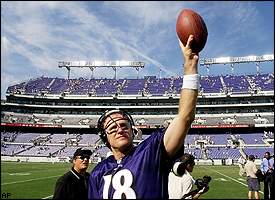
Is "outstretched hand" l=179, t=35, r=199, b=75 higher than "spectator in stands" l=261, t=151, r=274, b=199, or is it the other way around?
"outstretched hand" l=179, t=35, r=199, b=75

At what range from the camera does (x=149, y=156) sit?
2973 millimetres

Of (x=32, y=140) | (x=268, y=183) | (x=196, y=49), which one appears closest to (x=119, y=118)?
(x=196, y=49)

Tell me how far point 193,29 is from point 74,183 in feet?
10.5

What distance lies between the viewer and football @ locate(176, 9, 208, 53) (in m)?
2.98

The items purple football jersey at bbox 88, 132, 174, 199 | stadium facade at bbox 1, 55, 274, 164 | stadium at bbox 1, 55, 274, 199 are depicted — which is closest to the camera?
purple football jersey at bbox 88, 132, 174, 199

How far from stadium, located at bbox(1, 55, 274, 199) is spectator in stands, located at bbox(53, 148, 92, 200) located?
132 feet

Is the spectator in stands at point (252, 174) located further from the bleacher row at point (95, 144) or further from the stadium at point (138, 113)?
the bleacher row at point (95, 144)

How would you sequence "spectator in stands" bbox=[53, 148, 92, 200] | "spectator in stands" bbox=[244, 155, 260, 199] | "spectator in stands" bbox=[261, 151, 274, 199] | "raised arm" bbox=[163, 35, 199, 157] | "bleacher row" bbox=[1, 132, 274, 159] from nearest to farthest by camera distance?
"raised arm" bbox=[163, 35, 199, 157]
"spectator in stands" bbox=[53, 148, 92, 200]
"spectator in stands" bbox=[261, 151, 274, 199]
"spectator in stands" bbox=[244, 155, 260, 199]
"bleacher row" bbox=[1, 132, 274, 159]

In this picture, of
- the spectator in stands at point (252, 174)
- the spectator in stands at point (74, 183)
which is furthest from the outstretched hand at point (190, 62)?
the spectator in stands at point (252, 174)

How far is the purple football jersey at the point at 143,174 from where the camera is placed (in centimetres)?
292

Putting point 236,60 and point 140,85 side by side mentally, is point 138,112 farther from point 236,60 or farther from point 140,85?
point 236,60

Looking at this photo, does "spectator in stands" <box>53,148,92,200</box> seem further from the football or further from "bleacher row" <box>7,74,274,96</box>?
"bleacher row" <box>7,74,274,96</box>

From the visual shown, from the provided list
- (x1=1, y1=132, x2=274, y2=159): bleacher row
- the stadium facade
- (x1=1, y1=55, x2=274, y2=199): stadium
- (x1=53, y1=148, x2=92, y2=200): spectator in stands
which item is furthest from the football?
the stadium facade

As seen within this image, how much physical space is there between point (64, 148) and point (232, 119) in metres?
24.2
